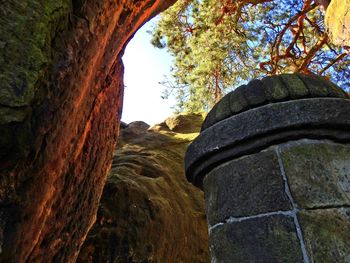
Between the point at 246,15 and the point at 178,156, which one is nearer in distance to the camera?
the point at 178,156

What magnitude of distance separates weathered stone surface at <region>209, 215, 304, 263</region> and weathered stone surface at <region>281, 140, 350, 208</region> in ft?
0.42

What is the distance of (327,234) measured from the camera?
124 cm

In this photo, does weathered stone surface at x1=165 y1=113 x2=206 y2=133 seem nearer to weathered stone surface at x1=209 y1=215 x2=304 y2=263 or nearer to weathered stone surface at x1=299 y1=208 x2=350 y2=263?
weathered stone surface at x1=209 y1=215 x2=304 y2=263

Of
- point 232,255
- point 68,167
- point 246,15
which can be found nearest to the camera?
point 232,255

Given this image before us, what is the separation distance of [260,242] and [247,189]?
224mm

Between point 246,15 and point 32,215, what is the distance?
7.54m

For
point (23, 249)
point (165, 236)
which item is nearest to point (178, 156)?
point (165, 236)

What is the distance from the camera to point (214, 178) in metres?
1.61

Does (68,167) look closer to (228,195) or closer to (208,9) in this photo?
(228,195)

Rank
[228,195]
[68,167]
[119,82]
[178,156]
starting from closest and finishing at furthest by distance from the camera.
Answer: [228,195]
[68,167]
[119,82]
[178,156]

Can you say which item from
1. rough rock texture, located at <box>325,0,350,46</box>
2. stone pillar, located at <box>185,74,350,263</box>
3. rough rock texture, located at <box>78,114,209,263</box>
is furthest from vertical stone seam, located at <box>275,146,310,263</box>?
rough rock texture, located at <box>325,0,350,46</box>

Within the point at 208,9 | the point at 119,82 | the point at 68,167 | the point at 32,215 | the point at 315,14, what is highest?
the point at 315,14

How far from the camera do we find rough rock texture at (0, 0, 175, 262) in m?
1.45

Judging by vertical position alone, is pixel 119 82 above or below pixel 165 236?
above
